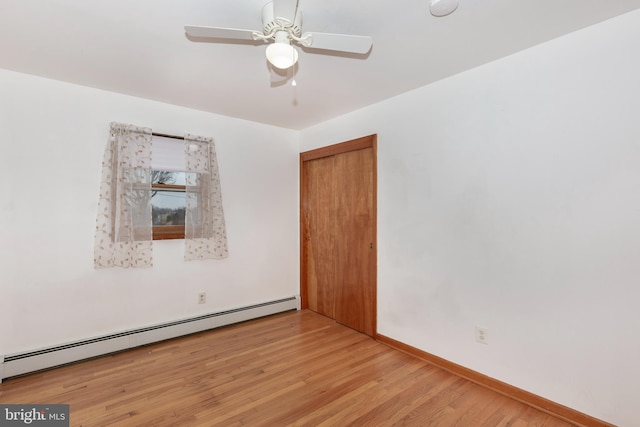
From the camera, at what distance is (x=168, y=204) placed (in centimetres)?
308

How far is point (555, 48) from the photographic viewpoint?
193cm

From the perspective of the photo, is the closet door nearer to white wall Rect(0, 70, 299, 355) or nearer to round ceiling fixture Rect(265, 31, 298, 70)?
white wall Rect(0, 70, 299, 355)

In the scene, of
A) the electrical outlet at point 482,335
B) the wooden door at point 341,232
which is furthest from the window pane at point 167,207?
the electrical outlet at point 482,335

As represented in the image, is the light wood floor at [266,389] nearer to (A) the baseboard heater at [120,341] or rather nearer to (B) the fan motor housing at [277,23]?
(A) the baseboard heater at [120,341]

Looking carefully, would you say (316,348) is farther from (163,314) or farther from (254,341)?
(163,314)

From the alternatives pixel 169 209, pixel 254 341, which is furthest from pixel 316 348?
pixel 169 209

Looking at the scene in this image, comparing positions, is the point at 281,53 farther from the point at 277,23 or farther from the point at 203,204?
the point at 203,204

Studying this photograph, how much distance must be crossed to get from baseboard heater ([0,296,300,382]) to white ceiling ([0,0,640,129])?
7.46ft

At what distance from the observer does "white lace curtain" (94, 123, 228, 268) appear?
2709 mm

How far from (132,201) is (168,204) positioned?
1.12ft

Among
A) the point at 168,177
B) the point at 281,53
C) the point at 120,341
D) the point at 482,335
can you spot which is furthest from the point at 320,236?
the point at 281,53

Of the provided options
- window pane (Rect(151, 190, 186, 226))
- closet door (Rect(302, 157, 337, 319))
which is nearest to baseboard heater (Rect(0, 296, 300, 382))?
closet door (Rect(302, 157, 337, 319))

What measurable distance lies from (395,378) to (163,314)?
2334mm

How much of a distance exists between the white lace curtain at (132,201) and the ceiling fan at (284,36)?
169 cm
